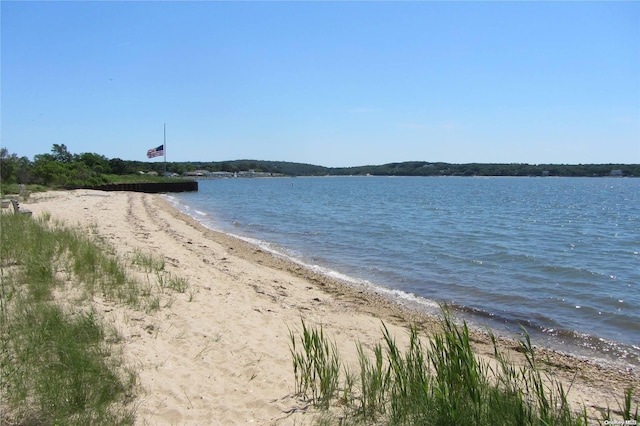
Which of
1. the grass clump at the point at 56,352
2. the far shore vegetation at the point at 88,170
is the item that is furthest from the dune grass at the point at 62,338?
the far shore vegetation at the point at 88,170

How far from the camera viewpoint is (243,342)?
6516 mm

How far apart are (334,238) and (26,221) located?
1226cm

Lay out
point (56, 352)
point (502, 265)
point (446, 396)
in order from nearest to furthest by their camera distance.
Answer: point (446, 396) → point (56, 352) → point (502, 265)

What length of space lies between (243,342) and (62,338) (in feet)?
7.98

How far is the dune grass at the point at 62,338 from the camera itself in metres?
3.81

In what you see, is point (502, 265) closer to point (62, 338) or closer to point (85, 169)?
point (62, 338)

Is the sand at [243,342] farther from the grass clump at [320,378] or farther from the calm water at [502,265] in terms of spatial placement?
the calm water at [502,265]

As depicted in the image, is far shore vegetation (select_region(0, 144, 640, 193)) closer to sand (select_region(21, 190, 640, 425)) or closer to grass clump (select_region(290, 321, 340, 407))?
sand (select_region(21, 190, 640, 425))

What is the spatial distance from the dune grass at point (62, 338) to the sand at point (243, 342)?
252mm

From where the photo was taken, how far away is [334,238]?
69.2ft

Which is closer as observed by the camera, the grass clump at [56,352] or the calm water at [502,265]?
the grass clump at [56,352]

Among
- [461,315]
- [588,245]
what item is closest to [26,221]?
[461,315]

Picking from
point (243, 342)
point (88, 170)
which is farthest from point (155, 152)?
point (243, 342)

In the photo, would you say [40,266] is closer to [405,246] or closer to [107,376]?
[107,376]
